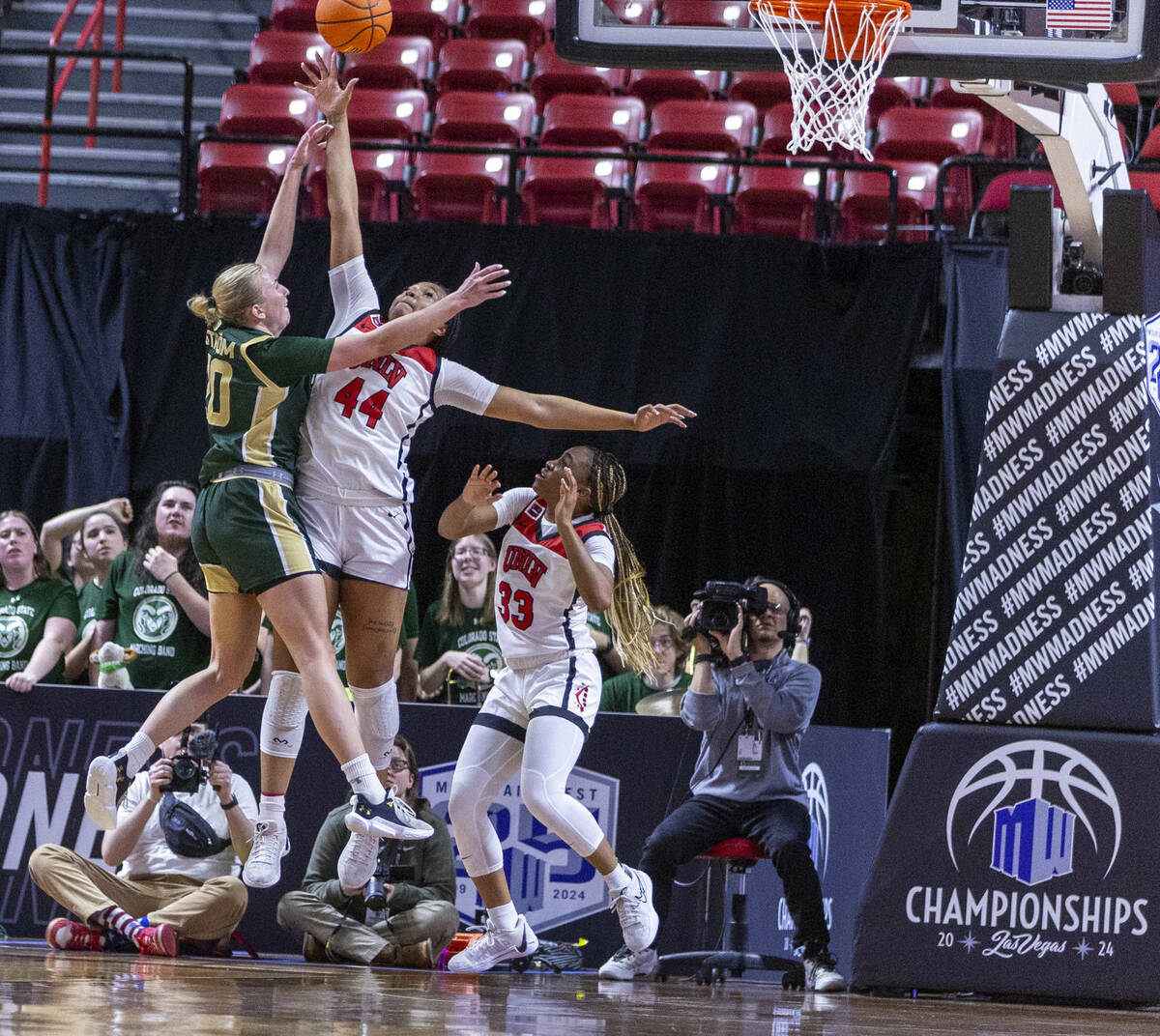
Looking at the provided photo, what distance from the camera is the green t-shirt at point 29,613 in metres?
9.16

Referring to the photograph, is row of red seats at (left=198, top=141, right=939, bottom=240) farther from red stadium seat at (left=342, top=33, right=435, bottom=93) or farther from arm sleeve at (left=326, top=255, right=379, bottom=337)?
arm sleeve at (left=326, top=255, right=379, bottom=337)

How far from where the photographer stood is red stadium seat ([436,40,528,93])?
13.4 metres

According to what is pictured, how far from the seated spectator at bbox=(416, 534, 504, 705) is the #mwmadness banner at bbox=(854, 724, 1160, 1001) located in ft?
9.21

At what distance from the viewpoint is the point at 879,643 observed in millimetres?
10633

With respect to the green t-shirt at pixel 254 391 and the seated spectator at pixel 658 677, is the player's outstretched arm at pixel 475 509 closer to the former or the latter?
the green t-shirt at pixel 254 391

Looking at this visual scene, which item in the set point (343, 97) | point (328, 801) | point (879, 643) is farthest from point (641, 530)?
point (343, 97)

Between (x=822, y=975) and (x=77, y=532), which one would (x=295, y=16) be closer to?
(x=77, y=532)

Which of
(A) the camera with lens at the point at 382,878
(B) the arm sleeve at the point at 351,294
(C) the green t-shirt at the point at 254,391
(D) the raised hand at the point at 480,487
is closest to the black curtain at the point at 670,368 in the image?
(A) the camera with lens at the point at 382,878

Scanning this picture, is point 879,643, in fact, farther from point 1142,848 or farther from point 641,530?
point 1142,848

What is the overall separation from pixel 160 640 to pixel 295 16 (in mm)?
6968

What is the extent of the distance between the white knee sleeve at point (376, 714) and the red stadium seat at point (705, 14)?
2968 mm

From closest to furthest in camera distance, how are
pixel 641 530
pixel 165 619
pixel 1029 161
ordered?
1. pixel 165 619
2. pixel 1029 161
3. pixel 641 530

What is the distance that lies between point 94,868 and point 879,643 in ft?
16.3

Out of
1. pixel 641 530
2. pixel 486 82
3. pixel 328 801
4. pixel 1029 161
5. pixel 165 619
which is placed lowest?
pixel 328 801
